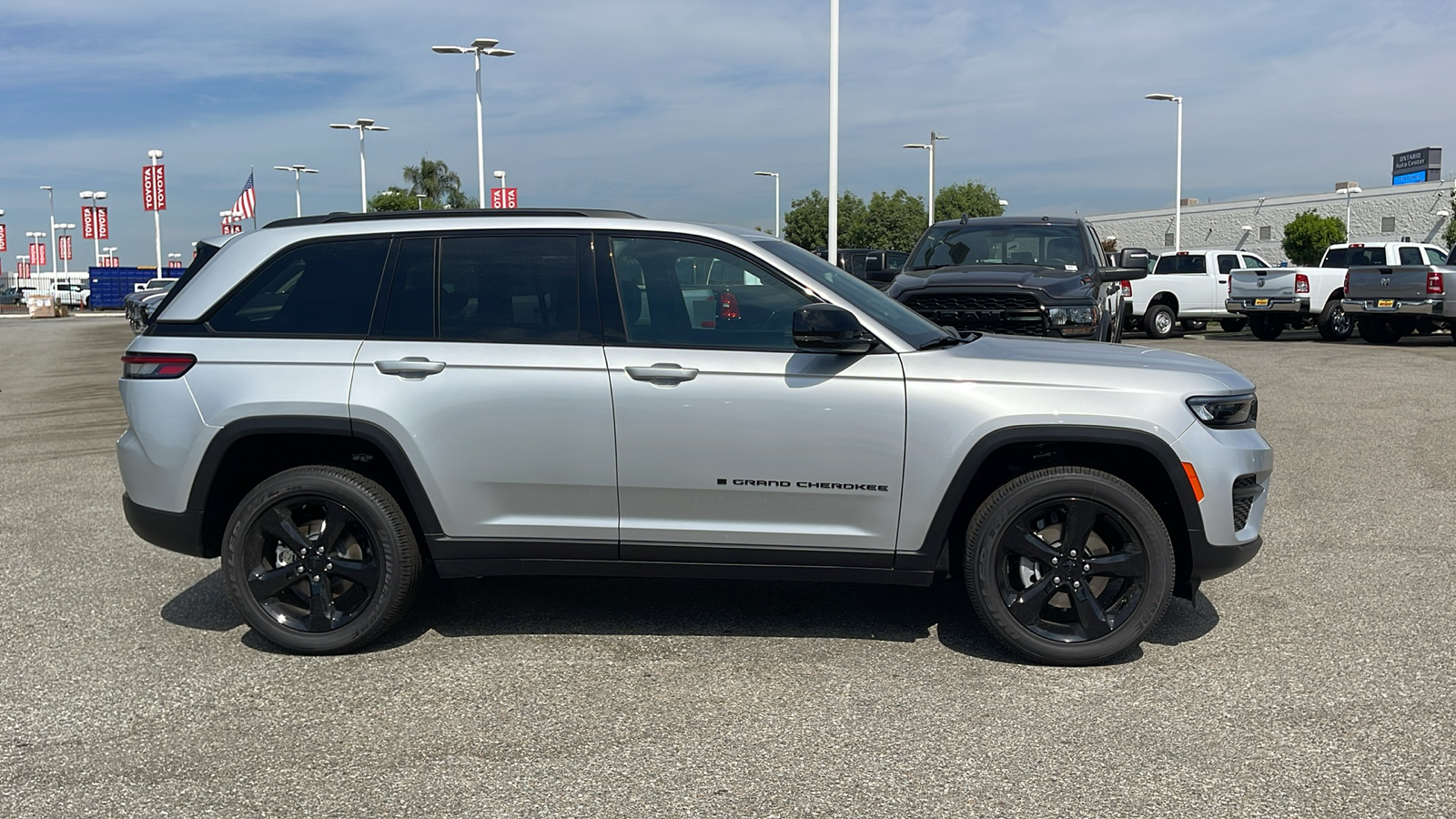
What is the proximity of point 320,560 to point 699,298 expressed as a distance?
6.08 ft

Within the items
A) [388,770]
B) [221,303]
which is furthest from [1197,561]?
[221,303]

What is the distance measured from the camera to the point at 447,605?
587 centimetres

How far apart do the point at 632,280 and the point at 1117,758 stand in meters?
2.53

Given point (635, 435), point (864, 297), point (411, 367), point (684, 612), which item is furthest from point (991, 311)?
point (411, 367)

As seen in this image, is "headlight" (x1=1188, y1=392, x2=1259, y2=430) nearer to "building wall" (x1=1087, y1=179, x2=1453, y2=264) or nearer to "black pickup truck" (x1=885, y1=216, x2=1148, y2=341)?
"black pickup truck" (x1=885, y1=216, x2=1148, y2=341)

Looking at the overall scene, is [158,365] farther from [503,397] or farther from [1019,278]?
[1019,278]

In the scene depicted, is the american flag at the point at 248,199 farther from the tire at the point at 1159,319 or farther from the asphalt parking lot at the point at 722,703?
the asphalt parking lot at the point at 722,703

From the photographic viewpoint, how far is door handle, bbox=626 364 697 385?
484 centimetres

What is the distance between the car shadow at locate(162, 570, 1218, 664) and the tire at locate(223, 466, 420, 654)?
0.71ft

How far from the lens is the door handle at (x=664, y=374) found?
15.9 feet

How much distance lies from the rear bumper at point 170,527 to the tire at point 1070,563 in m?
3.11

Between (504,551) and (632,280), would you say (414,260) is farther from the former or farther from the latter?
(504,551)

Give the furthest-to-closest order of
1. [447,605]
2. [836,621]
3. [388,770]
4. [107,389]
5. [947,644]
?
[107,389] < [447,605] < [836,621] < [947,644] < [388,770]

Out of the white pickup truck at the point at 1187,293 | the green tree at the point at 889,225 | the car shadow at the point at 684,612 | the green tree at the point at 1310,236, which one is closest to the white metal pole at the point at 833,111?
the white pickup truck at the point at 1187,293
